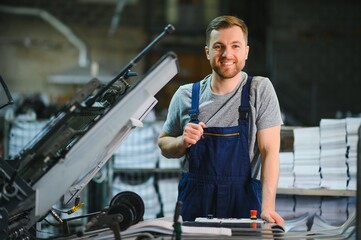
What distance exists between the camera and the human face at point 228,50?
2342mm

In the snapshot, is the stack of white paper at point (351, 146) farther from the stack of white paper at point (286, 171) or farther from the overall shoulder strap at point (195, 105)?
the overall shoulder strap at point (195, 105)

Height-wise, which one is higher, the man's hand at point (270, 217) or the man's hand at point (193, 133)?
the man's hand at point (193, 133)

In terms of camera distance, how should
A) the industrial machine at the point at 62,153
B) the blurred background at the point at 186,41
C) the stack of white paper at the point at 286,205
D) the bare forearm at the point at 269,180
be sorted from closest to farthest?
the industrial machine at the point at 62,153 → the bare forearm at the point at 269,180 → the stack of white paper at the point at 286,205 → the blurred background at the point at 186,41

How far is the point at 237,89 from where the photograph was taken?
2520 millimetres

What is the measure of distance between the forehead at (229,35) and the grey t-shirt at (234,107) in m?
0.22

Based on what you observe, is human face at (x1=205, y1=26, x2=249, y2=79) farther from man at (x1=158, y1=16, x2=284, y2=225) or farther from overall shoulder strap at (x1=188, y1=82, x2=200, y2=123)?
overall shoulder strap at (x1=188, y1=82, x2=200, y2=123)

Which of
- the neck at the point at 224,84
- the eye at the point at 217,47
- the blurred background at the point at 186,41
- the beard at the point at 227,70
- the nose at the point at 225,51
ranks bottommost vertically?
the neck at the point at 224,84

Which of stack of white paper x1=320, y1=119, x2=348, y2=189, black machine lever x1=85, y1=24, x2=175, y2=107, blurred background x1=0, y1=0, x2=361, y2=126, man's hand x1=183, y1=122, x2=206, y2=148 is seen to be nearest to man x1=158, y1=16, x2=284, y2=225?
man's hand x1=183, y1=122, x2=206, y2=148

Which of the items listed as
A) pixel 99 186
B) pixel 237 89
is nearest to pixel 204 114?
pixel 237 89

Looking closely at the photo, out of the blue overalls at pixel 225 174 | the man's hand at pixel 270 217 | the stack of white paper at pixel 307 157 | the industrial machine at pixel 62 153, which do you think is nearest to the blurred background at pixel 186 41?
the stack of white paper at pixel 307 157

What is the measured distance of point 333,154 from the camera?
3506 millimetres

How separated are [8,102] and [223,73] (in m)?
0.78

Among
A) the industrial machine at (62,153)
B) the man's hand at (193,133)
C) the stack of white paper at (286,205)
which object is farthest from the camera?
the stack of white paper at (286,205)

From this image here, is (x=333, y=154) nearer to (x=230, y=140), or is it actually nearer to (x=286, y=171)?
(x=286, y=171)
